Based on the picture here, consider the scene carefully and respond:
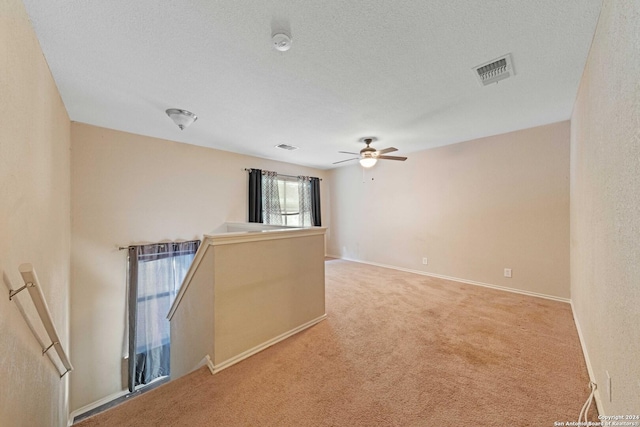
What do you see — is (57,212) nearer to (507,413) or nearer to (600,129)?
(507,413)

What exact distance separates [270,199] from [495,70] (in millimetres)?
4076

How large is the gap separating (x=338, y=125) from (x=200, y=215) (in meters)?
2.75

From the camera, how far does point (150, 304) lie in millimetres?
3438

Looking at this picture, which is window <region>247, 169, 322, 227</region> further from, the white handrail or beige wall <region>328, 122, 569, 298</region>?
the white handrail

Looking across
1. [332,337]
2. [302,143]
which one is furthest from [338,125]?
[332,337]

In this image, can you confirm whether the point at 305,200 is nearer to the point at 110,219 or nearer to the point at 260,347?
the point at 110,219

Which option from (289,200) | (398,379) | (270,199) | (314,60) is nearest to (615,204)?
(398,379)

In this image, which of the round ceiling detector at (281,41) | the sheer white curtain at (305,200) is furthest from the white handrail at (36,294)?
the sheer white curtain at (305,200)

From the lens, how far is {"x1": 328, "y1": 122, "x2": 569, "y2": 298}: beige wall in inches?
123

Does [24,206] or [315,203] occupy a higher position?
[315,203]

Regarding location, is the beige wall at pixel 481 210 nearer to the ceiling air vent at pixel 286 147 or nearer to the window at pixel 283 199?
the window at pixel 283 199

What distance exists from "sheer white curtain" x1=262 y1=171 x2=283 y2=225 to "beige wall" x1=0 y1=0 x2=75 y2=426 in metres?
3.08

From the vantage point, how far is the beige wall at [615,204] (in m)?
0.91

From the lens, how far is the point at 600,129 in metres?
1.42
